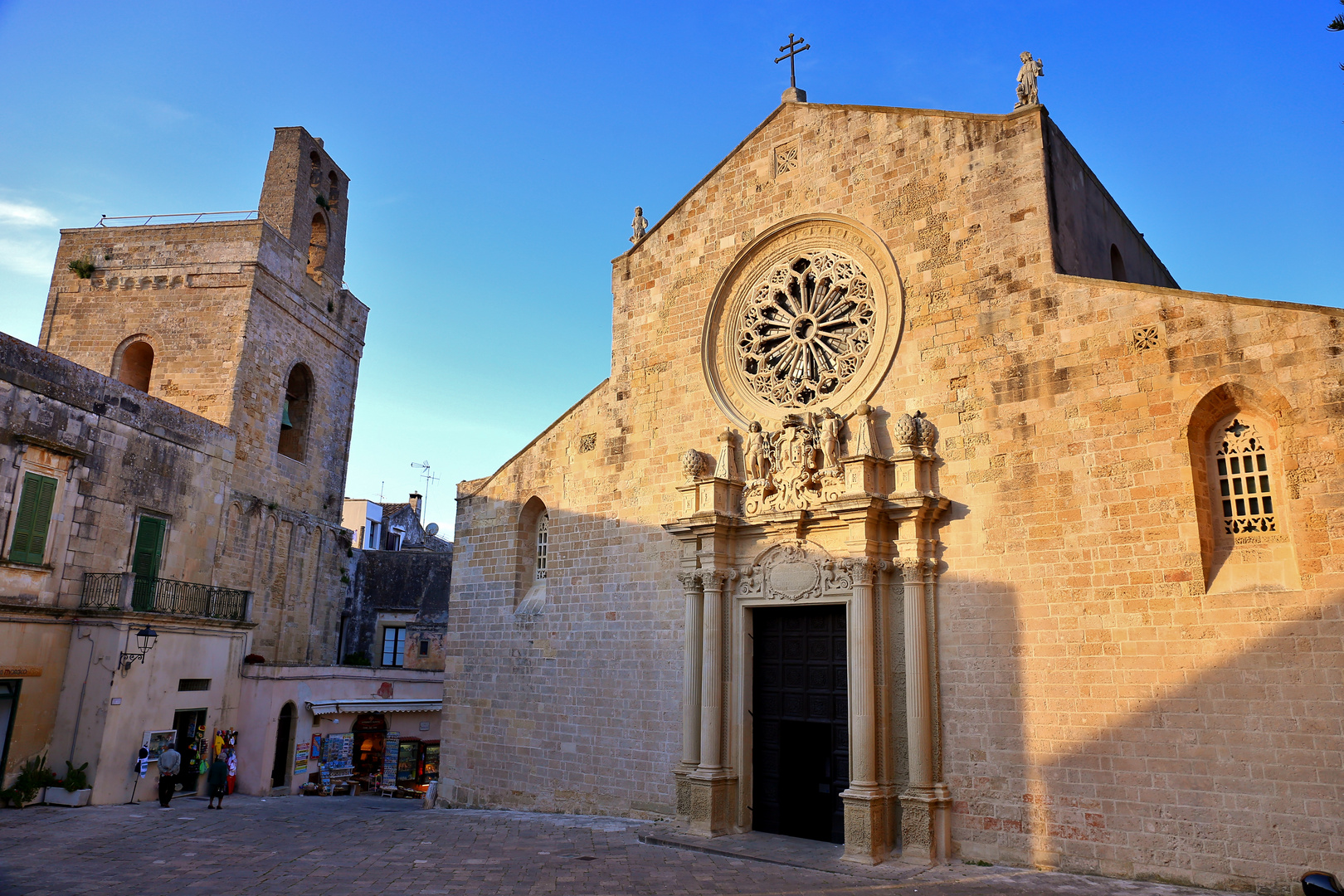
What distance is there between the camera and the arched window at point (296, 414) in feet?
78.6

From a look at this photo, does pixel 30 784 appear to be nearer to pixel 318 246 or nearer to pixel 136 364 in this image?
pixel 136 364

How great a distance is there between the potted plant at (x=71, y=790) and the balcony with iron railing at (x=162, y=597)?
2.69 meters

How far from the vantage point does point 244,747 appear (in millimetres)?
19156

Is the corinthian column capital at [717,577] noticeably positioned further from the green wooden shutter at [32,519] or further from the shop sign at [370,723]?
the shop sign at [370,723]

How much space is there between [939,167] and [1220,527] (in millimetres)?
6115

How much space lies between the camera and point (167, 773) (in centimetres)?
1523

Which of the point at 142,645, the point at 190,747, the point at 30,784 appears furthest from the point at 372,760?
the point at 30,784

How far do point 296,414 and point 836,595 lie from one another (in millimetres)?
18031

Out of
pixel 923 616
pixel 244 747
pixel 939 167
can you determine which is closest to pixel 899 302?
pixel 939 167

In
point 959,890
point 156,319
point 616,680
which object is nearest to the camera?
point 959,890

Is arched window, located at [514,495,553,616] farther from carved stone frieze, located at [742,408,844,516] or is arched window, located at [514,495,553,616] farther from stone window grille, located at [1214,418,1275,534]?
stone window grille, located at [1214,418,1275,534]

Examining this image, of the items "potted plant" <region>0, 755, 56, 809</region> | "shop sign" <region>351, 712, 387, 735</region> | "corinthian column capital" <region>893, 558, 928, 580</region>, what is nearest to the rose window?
"corinthian column capital" <region>893, 558, 928, 580</region>

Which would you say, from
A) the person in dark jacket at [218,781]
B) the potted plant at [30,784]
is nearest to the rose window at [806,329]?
the person in dark jacket at [218,781]

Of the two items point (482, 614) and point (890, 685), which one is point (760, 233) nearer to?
point (890, 685)
